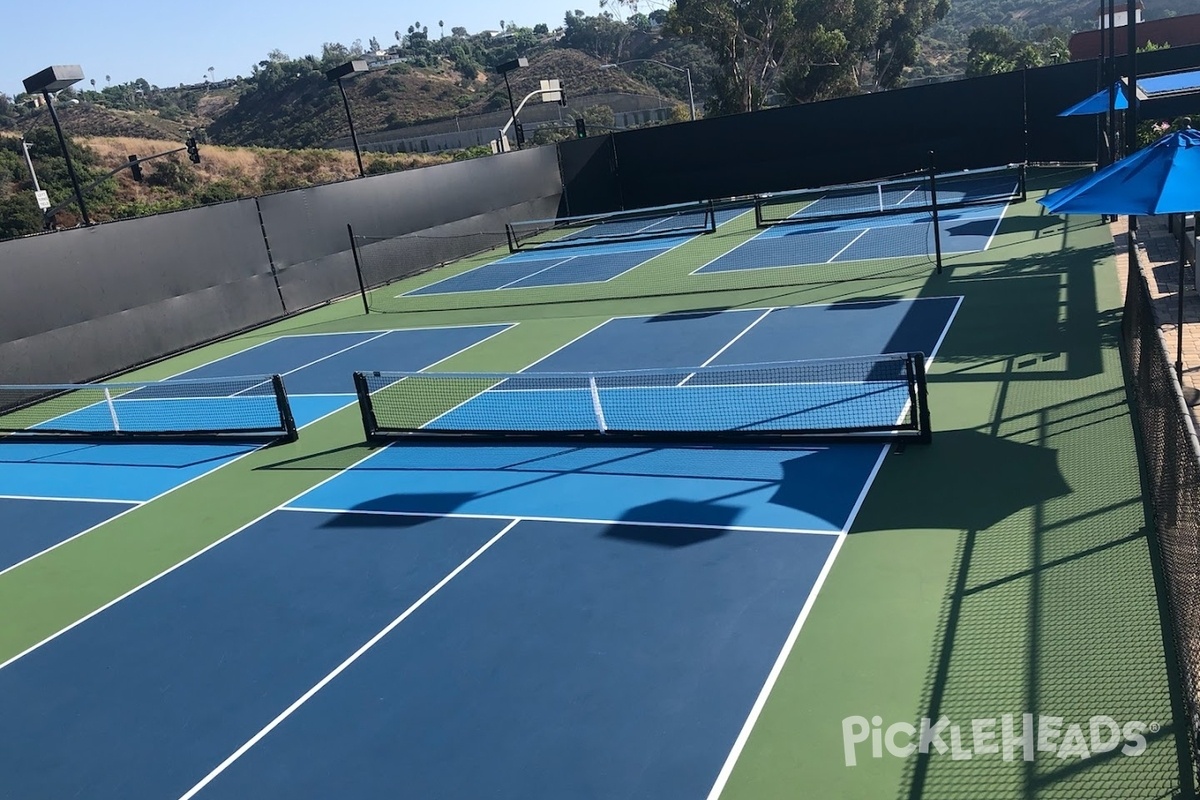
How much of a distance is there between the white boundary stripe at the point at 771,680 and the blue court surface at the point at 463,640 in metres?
0.03

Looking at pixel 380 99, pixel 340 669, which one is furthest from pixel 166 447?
pixel 380 99

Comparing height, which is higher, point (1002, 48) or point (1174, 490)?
point (1002, 48)

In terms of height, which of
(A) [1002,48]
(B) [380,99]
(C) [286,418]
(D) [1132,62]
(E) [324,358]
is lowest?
(E) [324,358]

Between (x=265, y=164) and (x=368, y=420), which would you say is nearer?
(x=368, y=420)

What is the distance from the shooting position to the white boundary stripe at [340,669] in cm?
582

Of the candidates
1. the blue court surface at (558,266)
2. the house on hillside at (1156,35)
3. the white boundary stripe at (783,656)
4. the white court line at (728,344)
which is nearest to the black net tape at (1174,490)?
the white boundary stripe at (783,656)

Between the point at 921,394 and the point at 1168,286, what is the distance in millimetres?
6055

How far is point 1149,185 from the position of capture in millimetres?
8336

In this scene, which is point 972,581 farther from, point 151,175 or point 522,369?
point 151,175

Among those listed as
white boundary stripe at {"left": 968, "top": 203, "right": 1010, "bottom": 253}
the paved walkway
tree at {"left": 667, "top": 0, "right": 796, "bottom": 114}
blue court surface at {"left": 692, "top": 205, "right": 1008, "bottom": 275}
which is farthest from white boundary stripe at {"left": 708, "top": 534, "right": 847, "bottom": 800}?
tree at {"left": 667, "top": 0, "right": 796, "bottom": 114}

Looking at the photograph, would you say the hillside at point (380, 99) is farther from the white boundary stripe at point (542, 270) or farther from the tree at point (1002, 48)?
the white boundary stripe at point (542, 270)

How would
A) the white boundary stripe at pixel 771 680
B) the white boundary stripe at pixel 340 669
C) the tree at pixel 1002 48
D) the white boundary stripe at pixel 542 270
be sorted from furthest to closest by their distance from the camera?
the tree at pixel 1002 48 < the white boundary stripe at pixel 542 270 < the white boundary stripe at pixel 340 669 < the white boundary stripe at pixel 771 680

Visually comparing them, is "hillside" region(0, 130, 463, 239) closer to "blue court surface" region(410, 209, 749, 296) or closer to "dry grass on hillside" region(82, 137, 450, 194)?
"dry grass on hillside" region(82, 137, 450, 194)

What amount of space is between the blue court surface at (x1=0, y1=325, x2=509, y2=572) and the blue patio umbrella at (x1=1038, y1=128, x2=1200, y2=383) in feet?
30.6
